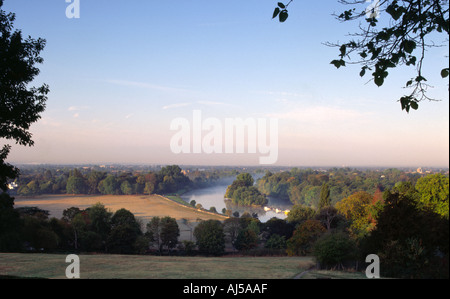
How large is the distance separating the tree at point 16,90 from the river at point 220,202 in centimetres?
4520

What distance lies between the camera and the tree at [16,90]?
733 centimetres

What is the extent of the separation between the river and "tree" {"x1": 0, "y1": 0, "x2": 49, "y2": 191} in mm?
45196

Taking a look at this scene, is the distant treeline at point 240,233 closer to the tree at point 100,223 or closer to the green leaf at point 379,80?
the tree at point 100,223

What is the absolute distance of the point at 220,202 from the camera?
69875 millimetres

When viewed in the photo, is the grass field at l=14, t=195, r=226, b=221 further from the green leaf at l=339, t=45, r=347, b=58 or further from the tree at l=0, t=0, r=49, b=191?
the green leaf at l=339, t=45, r=347, b=58

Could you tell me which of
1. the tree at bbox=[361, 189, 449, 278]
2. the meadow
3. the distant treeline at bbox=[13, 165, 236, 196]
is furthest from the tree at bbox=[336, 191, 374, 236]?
the distant treeline at bbox=[13, 165, 236, 196]

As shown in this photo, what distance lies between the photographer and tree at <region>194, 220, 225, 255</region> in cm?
2430

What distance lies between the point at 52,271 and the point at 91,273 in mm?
1289

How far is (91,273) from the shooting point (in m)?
9.52

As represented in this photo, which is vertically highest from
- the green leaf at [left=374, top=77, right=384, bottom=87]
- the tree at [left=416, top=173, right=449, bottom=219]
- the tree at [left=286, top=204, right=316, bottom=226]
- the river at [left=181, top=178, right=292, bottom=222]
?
the green leaf at [left=374, top=77, right=384, bottom=87]

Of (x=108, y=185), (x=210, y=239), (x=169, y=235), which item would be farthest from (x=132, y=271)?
(x=108, y=185)

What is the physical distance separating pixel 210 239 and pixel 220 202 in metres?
45.8
